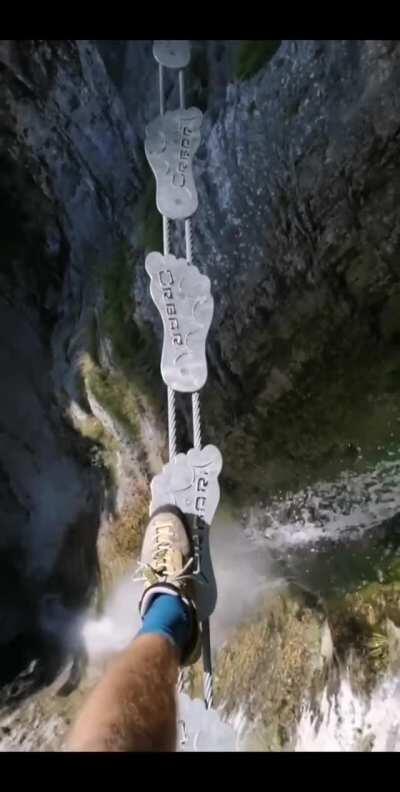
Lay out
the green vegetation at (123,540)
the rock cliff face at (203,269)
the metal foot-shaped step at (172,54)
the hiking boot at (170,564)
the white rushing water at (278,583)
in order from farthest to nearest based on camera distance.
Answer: the green vegetation at (123,540)
the metal foot-shaped step at (172,54)
the rock cliff face at (203,269)
the white rushing water at (278,583)
the hiking boot at (170,564)

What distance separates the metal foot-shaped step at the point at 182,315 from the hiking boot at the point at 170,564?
86cm

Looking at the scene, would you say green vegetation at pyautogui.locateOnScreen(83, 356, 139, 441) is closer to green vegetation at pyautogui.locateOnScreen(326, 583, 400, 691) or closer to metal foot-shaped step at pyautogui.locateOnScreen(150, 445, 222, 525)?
metal foot-shaped step at pyautogui.locateOnScreen(150, 445, 222, 525)

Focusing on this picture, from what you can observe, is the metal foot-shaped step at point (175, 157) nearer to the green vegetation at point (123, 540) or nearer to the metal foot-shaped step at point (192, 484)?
the metal foot-shaped step at point (192, 484)

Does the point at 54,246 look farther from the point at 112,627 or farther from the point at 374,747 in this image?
the point at 374,747

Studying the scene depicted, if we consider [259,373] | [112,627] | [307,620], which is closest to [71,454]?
[112,627]

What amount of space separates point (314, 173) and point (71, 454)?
3.90m

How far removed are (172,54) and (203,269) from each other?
1.54 m

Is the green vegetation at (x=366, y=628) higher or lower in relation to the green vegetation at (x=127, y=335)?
lower

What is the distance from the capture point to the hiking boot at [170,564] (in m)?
2.97

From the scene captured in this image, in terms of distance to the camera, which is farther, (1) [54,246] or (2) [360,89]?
(1) [54,246]

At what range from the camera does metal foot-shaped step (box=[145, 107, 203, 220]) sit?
13.4ft

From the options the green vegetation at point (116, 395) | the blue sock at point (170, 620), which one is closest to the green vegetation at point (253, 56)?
the green vegetation at point (116, 395)

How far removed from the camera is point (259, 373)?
4.40 meters

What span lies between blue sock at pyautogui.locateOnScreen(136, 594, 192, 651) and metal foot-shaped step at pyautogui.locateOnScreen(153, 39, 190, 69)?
3632 mm
